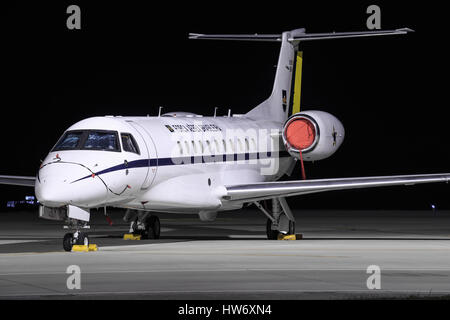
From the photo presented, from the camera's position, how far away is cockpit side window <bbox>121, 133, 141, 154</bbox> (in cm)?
2442

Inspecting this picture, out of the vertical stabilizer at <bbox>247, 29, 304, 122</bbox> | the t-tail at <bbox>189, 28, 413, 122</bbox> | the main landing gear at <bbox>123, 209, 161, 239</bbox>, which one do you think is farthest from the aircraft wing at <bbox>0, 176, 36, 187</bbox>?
the vertical stabilizer at <bbox>247, 29, 304, 122</bbox>

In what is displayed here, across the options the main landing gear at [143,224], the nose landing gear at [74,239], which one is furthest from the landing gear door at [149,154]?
the main landing gear at [143,224]

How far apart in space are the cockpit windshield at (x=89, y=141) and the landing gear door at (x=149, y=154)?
3.14 ft

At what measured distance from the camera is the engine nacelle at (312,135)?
29.7 m

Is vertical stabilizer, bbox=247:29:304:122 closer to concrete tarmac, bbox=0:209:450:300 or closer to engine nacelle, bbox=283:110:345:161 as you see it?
engine nacelle, bbox=283:110:345:161

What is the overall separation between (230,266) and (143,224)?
10607 mm

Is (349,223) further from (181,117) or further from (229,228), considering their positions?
(181,117)

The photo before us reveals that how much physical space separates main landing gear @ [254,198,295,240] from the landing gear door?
16.5ft

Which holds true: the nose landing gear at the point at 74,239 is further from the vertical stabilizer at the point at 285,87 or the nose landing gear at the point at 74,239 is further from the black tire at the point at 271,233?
the vertical stabilizer at the point at 285,87

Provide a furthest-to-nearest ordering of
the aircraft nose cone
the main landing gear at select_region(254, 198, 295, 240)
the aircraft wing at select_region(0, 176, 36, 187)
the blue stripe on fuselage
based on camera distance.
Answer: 1. the main landing gear at select_region(254, 198, 295, 240)
2. the aircraft wing at select_region(0, 176, 36, 187)
3. the blue stripe on fuselage
4. the aircraft nose cone

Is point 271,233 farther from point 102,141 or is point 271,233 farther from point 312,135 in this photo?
point 102,141

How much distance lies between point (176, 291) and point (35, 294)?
6.39ft

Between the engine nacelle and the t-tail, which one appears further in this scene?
the t-tail
